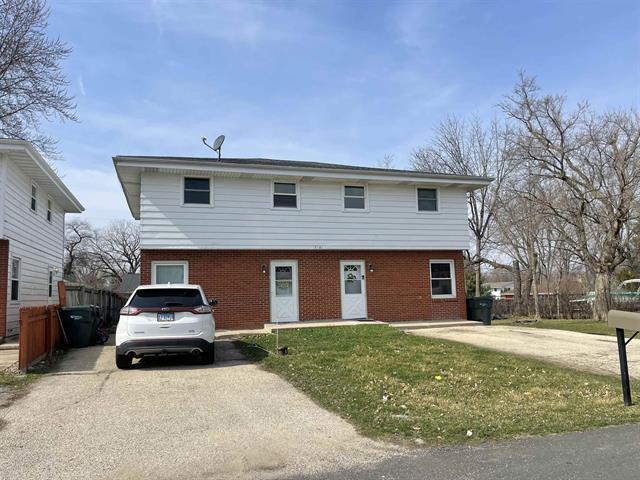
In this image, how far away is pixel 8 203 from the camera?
13633mm

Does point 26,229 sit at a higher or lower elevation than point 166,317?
higher

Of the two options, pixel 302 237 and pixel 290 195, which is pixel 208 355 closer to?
pixel 302 237

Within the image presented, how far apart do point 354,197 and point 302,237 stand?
96.3 inches

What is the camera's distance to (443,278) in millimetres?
19094

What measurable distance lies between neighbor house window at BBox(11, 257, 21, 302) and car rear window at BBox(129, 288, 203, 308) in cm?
685

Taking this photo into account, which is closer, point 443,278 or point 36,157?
point 36,157

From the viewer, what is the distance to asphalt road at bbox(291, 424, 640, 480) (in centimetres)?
441

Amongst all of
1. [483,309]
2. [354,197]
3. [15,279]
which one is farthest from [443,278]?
[15,279]

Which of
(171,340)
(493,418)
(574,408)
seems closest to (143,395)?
(171,340)

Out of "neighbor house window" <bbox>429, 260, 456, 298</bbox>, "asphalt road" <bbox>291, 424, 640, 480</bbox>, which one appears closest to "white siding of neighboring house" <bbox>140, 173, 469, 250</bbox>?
"neighbor house window" <bbox>429, 260, 456, 298</bbox>

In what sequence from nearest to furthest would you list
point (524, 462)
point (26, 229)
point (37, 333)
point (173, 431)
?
1. point (524, 462)
2. point (173, 431)
3. point (37, 333)
4. point (26, 229)

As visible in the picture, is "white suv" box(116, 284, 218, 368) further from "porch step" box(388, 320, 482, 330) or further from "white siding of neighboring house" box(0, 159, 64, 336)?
"porch step" box(388, 320, 482, 330)

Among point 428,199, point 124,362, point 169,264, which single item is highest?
point 428,199

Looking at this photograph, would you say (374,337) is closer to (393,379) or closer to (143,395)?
(393,379)
